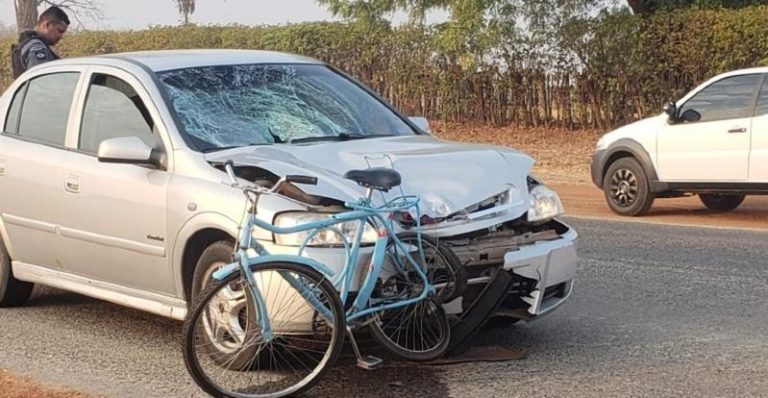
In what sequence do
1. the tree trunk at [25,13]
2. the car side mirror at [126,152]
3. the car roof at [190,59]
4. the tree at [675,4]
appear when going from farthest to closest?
the tree trunk at [25,13] → the tree at [675,4] → the car roof at [190,59] → the car side mirror at [126,152]

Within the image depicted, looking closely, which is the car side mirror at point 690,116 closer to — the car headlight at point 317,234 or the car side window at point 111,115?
the car side window at point 111,115

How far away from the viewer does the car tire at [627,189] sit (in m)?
13.8

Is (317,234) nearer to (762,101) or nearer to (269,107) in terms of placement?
(269,107)

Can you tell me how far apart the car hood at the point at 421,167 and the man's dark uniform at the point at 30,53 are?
4.19 m

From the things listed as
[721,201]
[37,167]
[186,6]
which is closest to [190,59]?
[37,167]

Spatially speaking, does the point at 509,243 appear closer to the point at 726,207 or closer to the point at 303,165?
the point at 303,165

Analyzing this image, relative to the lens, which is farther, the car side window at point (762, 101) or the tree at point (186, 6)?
the tree at point (186, 6)

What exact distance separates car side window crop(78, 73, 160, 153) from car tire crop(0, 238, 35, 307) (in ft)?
3.81

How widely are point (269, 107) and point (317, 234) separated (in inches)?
60.7

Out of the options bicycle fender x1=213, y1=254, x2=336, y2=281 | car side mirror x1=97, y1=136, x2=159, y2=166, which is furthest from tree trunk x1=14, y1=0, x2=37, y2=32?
bicycle fender x1=213, y1=254, x2=336, y2=281

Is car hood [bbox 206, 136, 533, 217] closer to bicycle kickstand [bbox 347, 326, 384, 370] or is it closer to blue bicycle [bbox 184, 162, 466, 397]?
blue bicycle [bbox 184, 162, 466, 397]

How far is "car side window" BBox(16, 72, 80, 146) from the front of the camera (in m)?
7.69

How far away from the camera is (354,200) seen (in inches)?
239

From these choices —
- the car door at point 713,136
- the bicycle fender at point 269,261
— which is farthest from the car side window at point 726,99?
the bicycle fender at point 269,261
